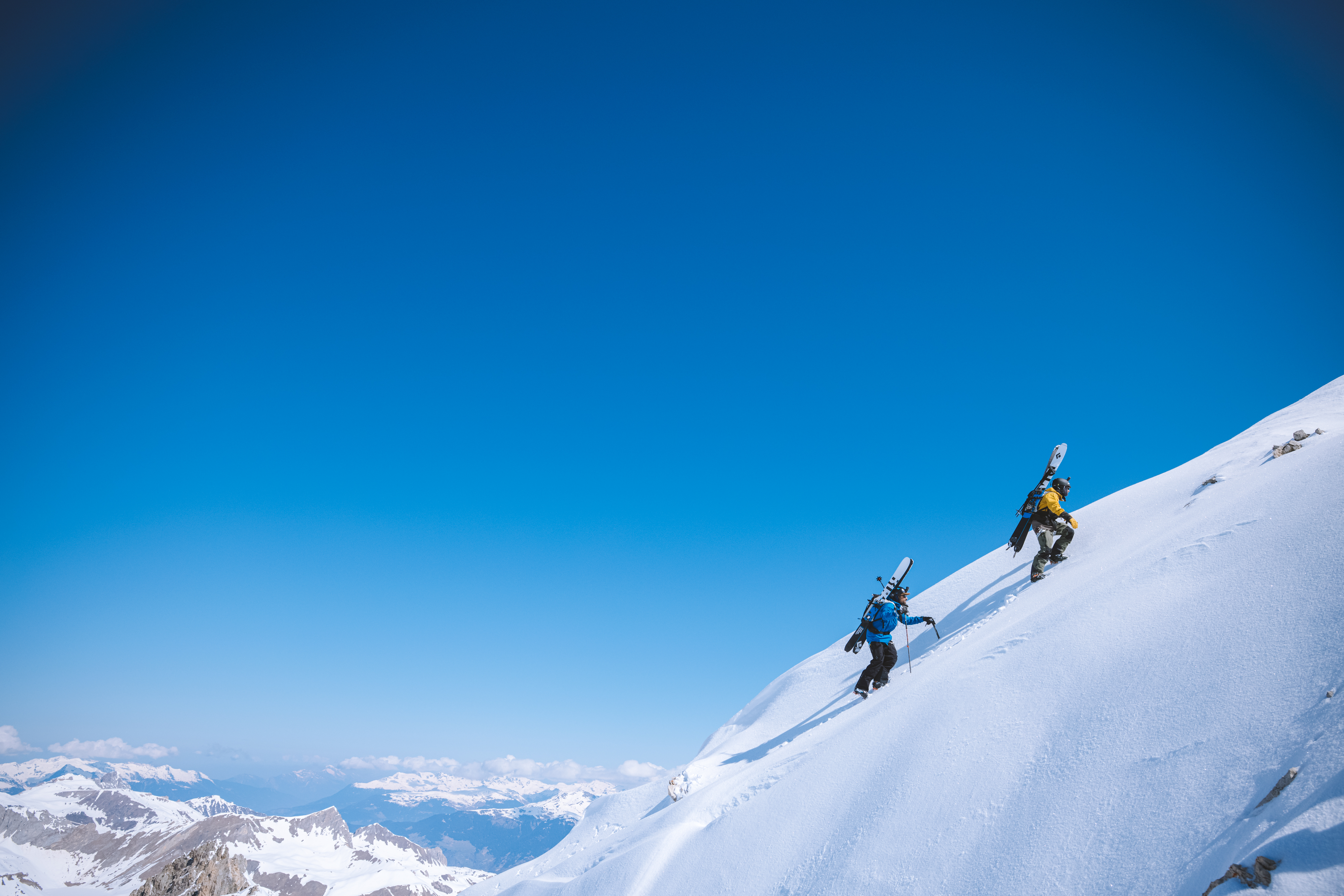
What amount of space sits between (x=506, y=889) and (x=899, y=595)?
551 inches

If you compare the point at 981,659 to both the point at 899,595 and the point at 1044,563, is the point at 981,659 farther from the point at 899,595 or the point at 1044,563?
the point at 1044,563

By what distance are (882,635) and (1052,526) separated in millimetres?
4936

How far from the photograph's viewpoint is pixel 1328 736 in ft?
16.3

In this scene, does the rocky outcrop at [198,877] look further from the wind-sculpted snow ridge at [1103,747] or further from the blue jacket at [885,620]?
the blue jacket at [885,620]

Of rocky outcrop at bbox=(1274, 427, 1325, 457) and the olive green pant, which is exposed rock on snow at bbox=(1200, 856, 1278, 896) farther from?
rocky outcrop at bbox=(1274, 427, 1325, 457)

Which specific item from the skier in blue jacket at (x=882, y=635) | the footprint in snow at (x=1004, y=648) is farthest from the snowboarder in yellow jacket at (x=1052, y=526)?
the footprint in snow at (x=1004, y=648)

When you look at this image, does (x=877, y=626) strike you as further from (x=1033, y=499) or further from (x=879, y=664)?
(x=1033, y=499)

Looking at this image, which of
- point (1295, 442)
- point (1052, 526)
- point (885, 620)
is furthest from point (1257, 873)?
point (1295, 442)

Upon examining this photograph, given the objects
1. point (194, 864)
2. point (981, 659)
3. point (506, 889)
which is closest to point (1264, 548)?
point (981, 659)

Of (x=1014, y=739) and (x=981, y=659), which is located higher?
(x=981, y=659)

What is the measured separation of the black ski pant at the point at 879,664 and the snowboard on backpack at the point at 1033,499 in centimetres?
414

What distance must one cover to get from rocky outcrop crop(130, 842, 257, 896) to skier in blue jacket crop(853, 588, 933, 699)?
152ft

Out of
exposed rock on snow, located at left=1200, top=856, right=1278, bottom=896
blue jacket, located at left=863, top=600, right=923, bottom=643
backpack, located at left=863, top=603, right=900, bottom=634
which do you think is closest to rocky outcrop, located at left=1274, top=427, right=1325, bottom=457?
blue jacket, located at left=863, top=600, right=923, bottom=643

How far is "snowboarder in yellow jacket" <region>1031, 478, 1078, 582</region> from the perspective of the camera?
47.4 ft
